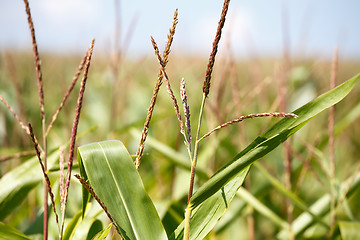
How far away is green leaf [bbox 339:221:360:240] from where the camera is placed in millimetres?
679

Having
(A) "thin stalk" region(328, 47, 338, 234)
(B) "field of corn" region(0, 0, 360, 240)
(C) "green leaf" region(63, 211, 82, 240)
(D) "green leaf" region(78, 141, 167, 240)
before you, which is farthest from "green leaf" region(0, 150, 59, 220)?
(A) "thin stalk" region(328, 47, 338, 234)

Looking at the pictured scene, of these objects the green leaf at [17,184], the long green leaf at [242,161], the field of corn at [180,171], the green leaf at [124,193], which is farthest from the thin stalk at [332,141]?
the green leaf at [17,184]

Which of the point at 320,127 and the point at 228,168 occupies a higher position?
the point at 228,168

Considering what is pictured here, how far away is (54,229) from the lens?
0.64m

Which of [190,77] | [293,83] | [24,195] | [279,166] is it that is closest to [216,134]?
[279,166]

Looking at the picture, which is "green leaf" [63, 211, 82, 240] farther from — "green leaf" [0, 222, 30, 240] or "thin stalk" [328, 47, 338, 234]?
"thin stalk" [328, 47, 338, 234]

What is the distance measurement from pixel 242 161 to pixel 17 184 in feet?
1.34

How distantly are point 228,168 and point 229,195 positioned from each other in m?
0.07

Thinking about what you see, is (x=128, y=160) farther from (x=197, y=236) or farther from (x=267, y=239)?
(x=267, y=239)

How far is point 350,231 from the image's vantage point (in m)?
0.69

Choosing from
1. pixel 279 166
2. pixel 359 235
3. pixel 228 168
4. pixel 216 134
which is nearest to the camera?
pixel 228 168

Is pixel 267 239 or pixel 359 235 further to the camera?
pixel 267 239

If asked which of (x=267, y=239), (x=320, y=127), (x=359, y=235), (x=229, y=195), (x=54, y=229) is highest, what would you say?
(x=229, y=195)

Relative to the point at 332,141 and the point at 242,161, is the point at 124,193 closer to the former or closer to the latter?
the point at 242,161
